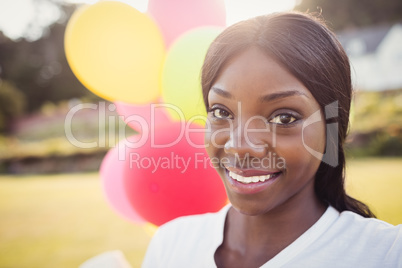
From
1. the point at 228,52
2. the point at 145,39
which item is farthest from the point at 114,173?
the point at 228,52

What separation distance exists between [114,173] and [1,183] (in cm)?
524

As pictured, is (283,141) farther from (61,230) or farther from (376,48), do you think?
(376,48)

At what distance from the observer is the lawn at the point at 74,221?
293cm

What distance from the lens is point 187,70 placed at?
1657 millimetres

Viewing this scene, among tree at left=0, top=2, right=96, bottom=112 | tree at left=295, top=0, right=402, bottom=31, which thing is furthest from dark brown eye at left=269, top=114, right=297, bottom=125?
tree at left=295, top=0, right=402, bottom=31

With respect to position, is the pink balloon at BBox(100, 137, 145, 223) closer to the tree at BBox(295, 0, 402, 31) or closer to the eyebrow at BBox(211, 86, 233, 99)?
the eyebrow at BBox(211, 86, 233, 99)

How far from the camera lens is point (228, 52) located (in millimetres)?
950

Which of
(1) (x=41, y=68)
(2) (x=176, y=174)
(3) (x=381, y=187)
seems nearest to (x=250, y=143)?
(2) (x=176, y=174)

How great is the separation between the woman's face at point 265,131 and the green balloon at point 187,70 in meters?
0.69

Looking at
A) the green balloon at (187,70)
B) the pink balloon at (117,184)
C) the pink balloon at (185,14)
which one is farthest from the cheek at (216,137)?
the pink balloon at (185,14)

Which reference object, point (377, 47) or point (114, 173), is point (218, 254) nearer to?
point (114, 173)

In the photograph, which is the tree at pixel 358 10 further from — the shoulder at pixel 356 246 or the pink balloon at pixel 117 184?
the shoulder at pixel 356 246

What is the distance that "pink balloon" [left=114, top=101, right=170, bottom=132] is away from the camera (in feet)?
6.38

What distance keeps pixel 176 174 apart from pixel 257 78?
2.92 ft
